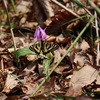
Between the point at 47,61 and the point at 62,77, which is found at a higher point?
the point at 47,61

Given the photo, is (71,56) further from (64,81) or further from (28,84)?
(28,84)

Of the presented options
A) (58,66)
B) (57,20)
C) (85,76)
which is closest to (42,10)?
(57,20)

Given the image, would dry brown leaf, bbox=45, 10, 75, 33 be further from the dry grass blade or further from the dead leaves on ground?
the dead leaves on ground

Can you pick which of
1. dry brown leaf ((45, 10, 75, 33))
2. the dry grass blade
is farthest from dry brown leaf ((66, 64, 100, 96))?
the dry grass blade

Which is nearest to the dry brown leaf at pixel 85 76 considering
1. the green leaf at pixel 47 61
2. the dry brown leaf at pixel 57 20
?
the green leaf at pixel 47 61

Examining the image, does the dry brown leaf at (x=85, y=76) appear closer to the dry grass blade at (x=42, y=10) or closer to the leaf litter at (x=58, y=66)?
the leaf litter at (x=58, y=66)

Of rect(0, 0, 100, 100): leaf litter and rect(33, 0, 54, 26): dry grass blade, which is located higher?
rect(33, 0, 54, 26): dry grass blade

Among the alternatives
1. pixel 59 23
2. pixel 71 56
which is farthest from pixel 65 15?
pixel 71 56

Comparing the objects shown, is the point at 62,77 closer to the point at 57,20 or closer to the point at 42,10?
the point at 57,20
